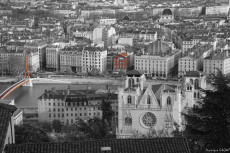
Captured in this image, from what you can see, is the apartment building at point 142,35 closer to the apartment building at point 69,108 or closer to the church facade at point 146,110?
the apartment building at point 69,108

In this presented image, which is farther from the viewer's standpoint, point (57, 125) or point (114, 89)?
point (114, 89)

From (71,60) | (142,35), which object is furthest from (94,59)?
(142,35)

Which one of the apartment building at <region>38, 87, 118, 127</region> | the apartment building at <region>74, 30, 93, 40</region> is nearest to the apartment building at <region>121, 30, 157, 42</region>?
the apartment building at <region>74, 30, 93, 40</region>

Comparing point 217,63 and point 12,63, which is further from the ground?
point 217,63

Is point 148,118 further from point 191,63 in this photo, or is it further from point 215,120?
point 191,63

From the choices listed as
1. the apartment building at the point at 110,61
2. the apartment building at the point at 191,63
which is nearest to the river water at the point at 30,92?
the apartment building at the point at 110,61

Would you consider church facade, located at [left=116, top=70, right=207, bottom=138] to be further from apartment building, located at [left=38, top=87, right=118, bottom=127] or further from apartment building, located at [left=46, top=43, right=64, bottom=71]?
apartment building, located at [left=46, top=43, right=64, bottom=71]
